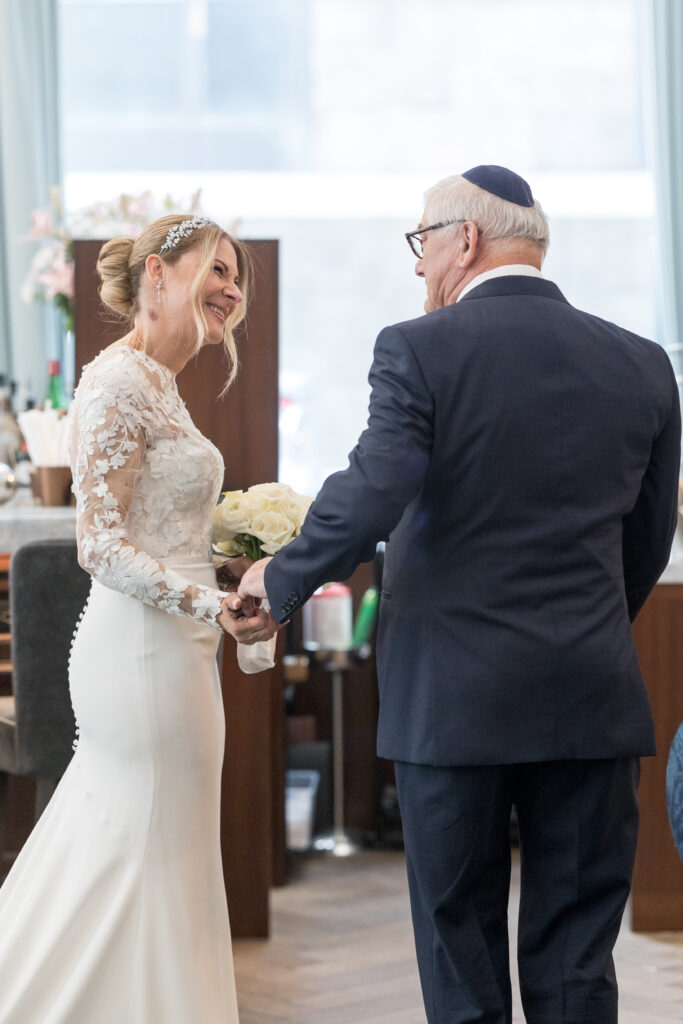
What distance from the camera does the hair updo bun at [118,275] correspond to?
94.1 inches

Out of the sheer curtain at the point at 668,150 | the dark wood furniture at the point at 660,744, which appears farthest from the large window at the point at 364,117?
the dark wood furniture at the point at 660,744

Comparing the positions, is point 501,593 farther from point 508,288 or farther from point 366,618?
point 366,618

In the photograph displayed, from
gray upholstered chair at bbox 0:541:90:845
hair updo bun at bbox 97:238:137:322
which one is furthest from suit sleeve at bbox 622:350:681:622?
gray upholstered chair at bbox 0:541:90:845

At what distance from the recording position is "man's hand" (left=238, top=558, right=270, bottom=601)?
2.02 meters

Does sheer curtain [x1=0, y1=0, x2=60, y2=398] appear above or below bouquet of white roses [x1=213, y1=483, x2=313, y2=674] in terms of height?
above

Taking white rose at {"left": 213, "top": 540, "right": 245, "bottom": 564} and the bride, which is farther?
white rose at {"left": 213, "top": 540, "right": 245, "bottom": 564}

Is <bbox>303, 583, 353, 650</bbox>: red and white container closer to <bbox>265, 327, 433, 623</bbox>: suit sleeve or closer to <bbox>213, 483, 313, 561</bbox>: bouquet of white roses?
<bbox>213, 483, 313, 561</bbox>: bouquet of white roses

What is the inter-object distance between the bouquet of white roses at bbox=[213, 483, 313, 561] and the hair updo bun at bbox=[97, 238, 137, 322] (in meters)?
0.45

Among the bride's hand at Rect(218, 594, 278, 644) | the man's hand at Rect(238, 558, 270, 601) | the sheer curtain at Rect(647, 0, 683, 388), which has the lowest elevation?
the bride's hand at Rect(218, 594, 278, 644)

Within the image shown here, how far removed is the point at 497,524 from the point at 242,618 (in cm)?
55

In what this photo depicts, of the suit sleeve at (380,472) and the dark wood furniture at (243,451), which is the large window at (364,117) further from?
the suit sleeve at (380,472)

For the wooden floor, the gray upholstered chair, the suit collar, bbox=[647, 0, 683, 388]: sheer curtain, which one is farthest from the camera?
bbox=[647, 0, 683, 388]: sheer curtain

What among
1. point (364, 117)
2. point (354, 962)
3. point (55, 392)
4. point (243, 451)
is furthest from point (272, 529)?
point (364, 117)

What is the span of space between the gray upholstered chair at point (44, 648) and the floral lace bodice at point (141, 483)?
1.59ft
